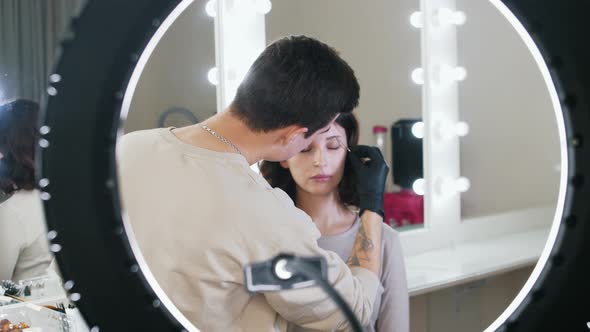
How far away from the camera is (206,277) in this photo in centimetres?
39

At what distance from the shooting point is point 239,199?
15.3 inches

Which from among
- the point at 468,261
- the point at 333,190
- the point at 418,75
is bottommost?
the point at 468,261

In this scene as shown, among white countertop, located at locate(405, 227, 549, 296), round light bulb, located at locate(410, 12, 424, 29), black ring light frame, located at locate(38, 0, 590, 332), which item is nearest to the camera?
black ring light frame, located at locate(38, 0, 590, 332)

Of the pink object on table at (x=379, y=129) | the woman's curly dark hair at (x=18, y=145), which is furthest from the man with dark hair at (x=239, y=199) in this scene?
the woman's curly dark hair at (x=18, y=145)

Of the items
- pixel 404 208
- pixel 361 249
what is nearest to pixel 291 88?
pixel 361 249

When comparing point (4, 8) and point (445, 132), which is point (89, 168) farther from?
point (445, 132)

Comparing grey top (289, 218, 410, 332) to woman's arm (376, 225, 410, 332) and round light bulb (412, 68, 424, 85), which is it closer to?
woman's arm (376, 225, 410, 332)

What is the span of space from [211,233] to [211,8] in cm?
18

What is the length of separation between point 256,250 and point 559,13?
225mm

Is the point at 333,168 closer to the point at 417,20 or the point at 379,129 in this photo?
the point at 379,129

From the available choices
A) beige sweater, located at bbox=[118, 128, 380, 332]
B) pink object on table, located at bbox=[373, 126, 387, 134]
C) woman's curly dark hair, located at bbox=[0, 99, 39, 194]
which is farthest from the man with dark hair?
woman's curly dark hair, located at bbox=[0, 99, 39, 194]

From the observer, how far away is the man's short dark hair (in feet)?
1.31

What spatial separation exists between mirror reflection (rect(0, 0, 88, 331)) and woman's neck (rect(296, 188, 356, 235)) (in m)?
0.28

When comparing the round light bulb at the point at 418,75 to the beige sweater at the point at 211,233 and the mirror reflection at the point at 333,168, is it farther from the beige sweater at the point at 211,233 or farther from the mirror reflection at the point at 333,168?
the beige sweater at the point at 211,233
